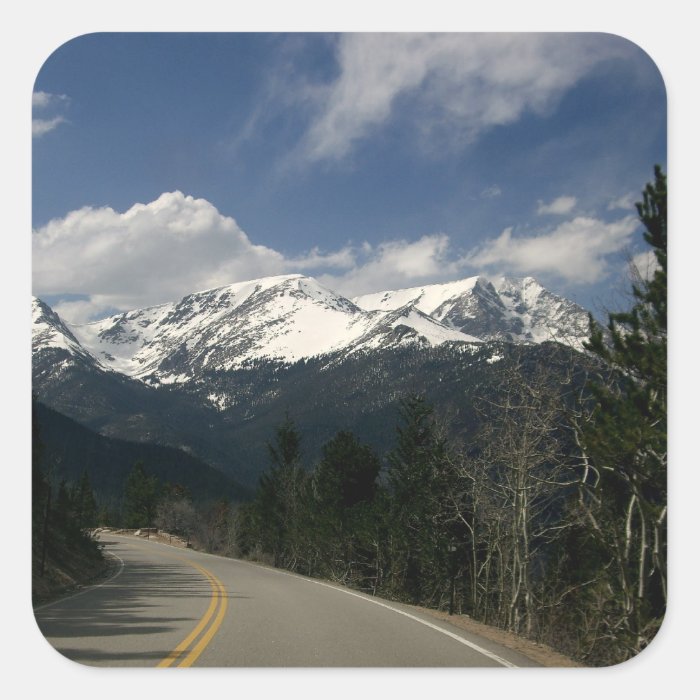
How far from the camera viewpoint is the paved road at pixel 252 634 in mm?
8898

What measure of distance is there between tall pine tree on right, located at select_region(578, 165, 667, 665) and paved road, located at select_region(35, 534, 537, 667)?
2.03m

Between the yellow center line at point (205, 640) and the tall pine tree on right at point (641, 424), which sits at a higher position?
the tall pine tree on right at point (641, 424)

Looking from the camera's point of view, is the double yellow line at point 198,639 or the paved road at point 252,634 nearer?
the double yellow line at point 198,639

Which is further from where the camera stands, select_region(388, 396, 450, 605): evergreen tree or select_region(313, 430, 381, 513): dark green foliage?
select_region(313, 430, 381, 513): dark green foliage

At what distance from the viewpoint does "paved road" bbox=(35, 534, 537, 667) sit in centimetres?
890

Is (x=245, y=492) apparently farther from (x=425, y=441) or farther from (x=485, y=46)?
(x=485, y=46)

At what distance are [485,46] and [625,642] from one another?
28.3 feet

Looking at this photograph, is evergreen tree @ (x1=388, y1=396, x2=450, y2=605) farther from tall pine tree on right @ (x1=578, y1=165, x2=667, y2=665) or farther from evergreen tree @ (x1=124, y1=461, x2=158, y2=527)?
evergreen tree @ (x1=124, y1=461, x2=158, y2=527)

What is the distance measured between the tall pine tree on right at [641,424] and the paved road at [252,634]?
2.03 metres

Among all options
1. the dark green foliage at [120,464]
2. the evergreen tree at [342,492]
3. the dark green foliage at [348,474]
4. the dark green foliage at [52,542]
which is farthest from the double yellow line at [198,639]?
the dark green foliage at [120,464]

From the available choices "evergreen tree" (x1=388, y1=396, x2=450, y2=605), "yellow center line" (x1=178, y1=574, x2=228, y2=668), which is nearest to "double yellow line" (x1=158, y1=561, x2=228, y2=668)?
"yellow center line" (x1=178, y1=574, x2=228, y2=668)

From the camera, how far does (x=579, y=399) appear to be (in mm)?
12094

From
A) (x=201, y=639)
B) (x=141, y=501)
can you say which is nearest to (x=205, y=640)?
(x=201, y=639)

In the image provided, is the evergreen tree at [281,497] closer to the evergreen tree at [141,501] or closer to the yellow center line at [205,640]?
the yellow center line at [205,640]
